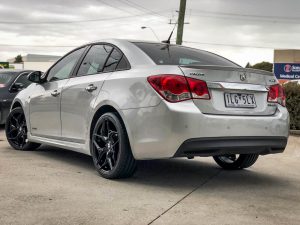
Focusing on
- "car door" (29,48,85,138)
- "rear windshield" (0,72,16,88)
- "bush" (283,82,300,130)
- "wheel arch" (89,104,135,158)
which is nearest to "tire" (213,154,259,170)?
"wheel arch" (89,104,135,158)

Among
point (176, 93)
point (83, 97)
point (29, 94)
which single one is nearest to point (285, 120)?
point (176, 93)

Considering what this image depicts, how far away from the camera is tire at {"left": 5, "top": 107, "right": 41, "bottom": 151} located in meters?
7.31

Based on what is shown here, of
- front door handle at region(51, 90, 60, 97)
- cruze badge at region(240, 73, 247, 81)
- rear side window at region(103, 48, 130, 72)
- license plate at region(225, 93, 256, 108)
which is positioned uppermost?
rear side window at region(103, 48, 130, 72)

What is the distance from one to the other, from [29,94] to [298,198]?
4.08 metres

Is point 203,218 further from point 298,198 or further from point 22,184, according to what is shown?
point 22,184

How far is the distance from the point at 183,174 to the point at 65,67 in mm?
2130

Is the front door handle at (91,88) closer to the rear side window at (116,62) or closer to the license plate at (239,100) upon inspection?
the rear side window at (116,62)

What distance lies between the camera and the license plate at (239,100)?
493 cm

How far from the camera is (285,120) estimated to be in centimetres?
531

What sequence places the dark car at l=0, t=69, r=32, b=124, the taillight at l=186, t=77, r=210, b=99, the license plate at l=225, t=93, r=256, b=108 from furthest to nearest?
the dark car at l=0, t=69, r=32, b=124 → the license plate at l=225, t=93, r=256, b=108 → the taillight at l=186, t=77, r=210, b=99

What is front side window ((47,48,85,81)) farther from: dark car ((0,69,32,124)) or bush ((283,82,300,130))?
bush ((283,82,300,130))

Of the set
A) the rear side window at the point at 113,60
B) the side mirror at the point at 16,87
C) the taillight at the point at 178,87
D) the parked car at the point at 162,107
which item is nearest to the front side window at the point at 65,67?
the parked car at the point at 162,107

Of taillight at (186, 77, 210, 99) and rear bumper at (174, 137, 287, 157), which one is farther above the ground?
taillight at (186, 77, 210, 99)

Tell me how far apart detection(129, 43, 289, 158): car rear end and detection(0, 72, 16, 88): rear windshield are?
6158 mm
